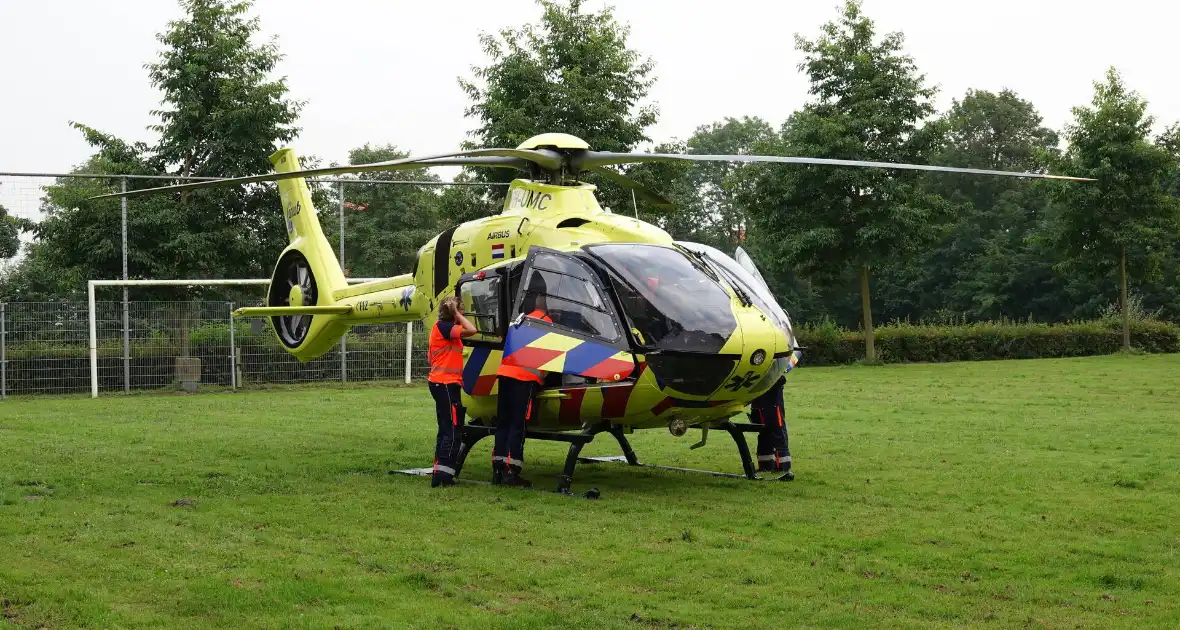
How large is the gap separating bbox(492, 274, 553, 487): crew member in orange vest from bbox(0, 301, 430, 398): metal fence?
47.1 feet

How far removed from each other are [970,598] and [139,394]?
63.6 ft

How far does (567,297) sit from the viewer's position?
32.9 ft

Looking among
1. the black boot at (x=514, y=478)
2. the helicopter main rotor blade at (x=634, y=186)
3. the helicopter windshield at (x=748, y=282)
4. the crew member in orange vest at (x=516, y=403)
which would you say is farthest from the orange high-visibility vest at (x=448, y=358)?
Answer: the helicopter main rotor blade at (x=634, y=186)

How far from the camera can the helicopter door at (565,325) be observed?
9.61 meters

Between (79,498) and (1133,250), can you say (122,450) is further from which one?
(1133,250)

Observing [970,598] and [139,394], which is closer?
[970,598]

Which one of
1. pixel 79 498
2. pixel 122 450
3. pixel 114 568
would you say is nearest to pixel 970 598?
pixel 114 568

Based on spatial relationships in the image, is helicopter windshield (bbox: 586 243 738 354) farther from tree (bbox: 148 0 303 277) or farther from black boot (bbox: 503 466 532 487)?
tree (bbox: 148 0 303 277)

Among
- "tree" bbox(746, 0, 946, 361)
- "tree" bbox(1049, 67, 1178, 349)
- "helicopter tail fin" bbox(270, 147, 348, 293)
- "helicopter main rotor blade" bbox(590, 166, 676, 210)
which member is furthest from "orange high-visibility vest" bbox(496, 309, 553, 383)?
"tree" bbox(1049, 67, 1178, 349)

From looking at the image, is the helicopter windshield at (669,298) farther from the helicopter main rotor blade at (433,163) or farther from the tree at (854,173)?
the tree at (854,173)

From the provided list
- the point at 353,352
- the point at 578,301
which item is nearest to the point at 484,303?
the point at 578,301

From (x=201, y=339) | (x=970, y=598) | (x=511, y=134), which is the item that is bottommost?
(x=970, y=598)

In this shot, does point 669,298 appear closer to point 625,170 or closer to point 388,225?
point 625,170

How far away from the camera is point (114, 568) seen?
6820 mm
